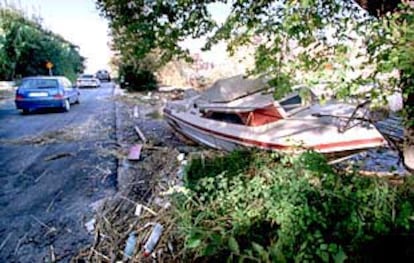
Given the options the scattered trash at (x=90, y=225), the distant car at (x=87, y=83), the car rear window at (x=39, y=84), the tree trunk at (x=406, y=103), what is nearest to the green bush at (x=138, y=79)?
the car rear window at (x=39, y=84)

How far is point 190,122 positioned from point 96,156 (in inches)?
87.4

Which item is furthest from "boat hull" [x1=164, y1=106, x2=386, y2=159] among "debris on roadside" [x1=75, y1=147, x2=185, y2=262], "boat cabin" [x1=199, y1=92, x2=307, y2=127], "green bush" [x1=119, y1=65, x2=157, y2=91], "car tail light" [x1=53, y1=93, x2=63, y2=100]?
"green bush" [x1=119, y1=65, x2=157, y2=91]

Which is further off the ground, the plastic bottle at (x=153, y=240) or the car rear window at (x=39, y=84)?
the car rear window at (x=39, y=84)

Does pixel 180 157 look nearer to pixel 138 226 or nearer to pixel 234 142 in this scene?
pixel 234 142

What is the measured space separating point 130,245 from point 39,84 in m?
13.7

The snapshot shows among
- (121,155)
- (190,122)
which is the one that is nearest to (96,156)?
(121,155)

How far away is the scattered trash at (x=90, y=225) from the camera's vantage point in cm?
504

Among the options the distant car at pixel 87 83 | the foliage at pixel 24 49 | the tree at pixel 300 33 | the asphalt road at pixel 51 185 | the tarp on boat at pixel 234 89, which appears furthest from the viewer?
the distant car at pixel 87 83

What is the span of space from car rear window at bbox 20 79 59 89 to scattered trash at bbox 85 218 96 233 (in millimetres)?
12328

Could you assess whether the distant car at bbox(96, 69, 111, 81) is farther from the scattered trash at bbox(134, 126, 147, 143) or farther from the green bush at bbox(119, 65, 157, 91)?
the scattered trash at bbox(134, 126, 147, 143)

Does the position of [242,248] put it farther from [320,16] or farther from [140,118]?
[140,118]

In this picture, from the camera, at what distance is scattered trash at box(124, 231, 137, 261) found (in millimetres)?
4172

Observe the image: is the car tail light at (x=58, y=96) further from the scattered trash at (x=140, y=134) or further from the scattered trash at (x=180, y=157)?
the scattered trash at (x=180, y=157)

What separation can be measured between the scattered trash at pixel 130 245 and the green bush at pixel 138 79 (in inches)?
845
